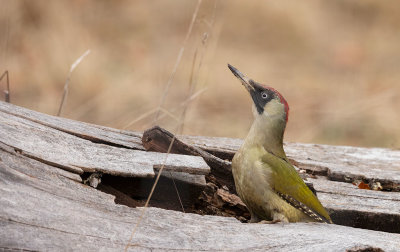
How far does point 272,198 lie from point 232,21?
19.8 ft

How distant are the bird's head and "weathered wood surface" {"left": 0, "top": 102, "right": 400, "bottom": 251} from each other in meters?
0.44

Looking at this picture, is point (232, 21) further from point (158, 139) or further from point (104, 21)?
point (158, 139)

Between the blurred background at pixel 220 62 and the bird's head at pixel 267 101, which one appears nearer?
the bird's head at pixel 267 101

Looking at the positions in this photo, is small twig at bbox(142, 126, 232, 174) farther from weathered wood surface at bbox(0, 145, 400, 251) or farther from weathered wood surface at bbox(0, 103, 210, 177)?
weathered wood surface at bbox(0, 145, 400, 251)

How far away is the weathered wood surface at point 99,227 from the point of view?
230cm

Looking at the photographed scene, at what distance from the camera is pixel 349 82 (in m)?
8.69

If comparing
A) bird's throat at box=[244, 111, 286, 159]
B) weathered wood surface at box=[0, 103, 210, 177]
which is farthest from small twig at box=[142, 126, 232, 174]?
bird's throat at box=[244, 111, 286, 159]

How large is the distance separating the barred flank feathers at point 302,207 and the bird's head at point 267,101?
536 millimetres

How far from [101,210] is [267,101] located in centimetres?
151

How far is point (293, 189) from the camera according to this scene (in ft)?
11.3

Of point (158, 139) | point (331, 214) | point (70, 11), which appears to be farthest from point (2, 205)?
point (70, 11)

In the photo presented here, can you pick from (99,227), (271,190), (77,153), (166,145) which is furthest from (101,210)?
(271,190)

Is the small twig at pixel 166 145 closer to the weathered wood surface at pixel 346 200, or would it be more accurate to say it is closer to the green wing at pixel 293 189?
the weathered wood surface at pixel 346 200

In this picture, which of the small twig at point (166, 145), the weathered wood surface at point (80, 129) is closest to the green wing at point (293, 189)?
the small twig at point (166, 145)
